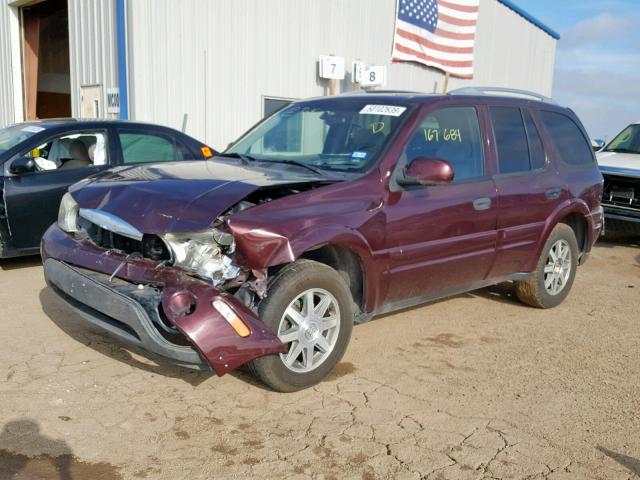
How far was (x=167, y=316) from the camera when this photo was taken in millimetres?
3213

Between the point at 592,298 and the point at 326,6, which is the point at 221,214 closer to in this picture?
the point at 592,298

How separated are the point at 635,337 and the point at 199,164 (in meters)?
3.78

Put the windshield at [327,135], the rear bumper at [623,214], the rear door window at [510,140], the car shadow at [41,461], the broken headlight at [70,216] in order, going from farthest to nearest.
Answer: the rear bumper at [623,214], the rear door window at [510,140], the windshield at [327,135], the broken headlight at [70,216], the car shadow at [41,461]

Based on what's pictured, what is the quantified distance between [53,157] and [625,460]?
236 inches

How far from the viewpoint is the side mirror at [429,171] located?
4.10m

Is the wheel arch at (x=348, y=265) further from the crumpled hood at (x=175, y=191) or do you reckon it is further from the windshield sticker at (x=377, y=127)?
the windshield sticker at (x=377, y=127)

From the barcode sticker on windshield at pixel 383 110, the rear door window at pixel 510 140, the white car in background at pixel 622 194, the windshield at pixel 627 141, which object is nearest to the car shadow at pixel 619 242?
the white car in background at pixel 622 194

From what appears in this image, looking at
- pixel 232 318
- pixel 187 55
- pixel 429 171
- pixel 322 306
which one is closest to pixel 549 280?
pixel 429 171

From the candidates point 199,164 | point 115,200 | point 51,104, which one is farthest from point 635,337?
point 51,104

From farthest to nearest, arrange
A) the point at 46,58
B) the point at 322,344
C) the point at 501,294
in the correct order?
1. the point at 46,58
2. the point at 501,294
3. the point at 322,344

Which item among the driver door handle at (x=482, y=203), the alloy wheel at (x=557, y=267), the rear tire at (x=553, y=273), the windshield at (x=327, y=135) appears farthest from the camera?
the alloy wheel at (x=557, y=267)

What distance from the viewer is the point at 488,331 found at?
5.26m

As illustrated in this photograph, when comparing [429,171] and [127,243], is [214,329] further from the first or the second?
[429,171]

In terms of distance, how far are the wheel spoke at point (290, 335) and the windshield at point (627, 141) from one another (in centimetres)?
852
